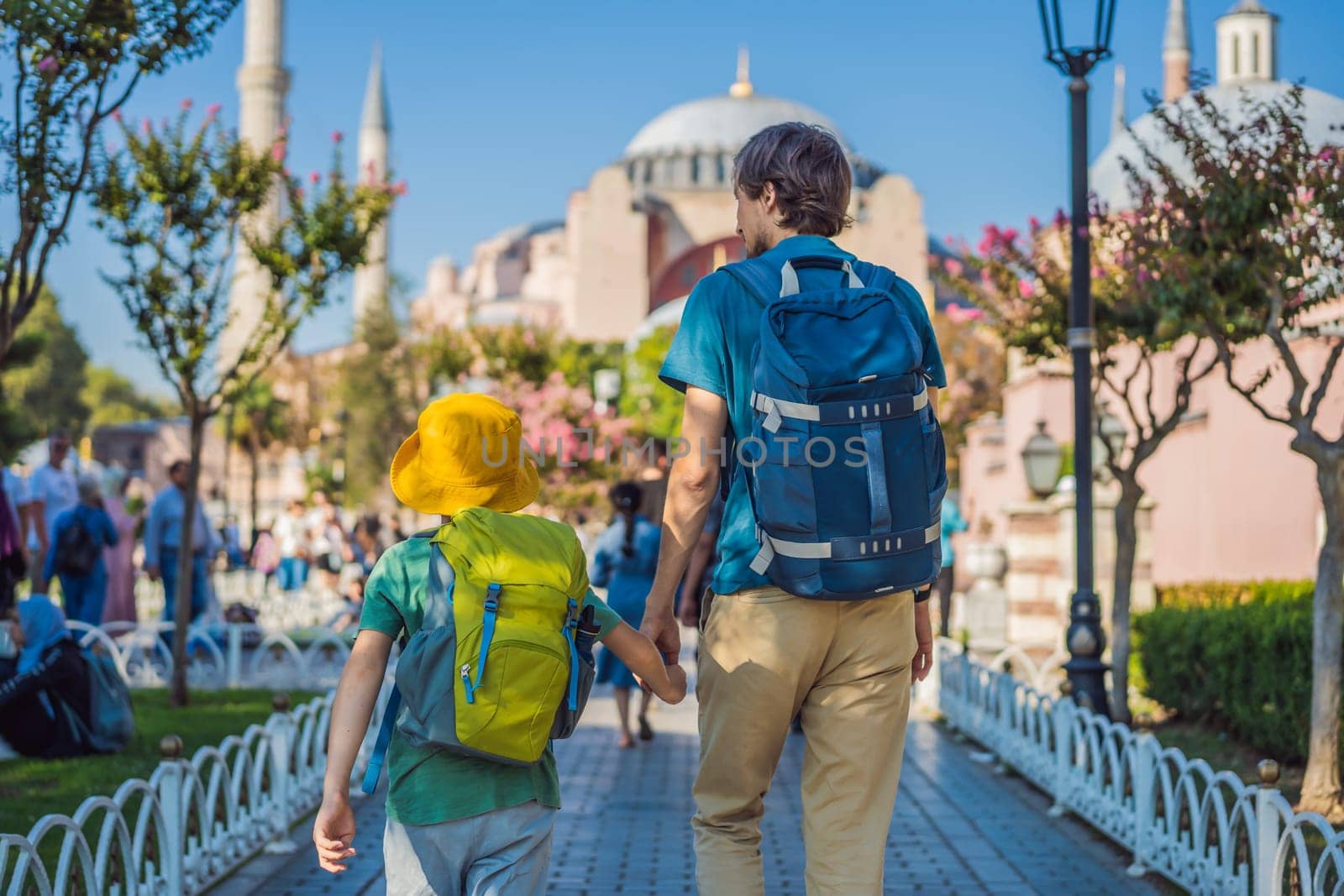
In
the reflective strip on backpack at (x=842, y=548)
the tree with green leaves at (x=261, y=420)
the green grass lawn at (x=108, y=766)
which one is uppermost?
the tree with green leaves at (x=261, y=420)

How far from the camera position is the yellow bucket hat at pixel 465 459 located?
3.30m

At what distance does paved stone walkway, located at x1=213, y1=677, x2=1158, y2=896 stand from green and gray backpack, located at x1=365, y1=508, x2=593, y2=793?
3023 millimetres

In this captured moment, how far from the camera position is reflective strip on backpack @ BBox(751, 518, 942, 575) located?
3.15 metres

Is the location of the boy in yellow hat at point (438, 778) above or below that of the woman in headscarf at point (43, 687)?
above

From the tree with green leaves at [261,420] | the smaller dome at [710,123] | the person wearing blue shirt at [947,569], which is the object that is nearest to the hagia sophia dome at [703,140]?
the smaller dome at [710,123]

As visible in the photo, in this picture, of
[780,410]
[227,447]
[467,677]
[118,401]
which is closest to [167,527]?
[467,677]

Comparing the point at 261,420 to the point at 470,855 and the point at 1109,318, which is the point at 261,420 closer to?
the point at 1109,318

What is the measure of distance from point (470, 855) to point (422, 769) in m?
0.19

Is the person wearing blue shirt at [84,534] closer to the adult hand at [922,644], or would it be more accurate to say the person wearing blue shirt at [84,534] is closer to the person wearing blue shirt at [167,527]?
the person wearing blue shirt at [167,527]

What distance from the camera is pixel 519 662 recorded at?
3.10 m

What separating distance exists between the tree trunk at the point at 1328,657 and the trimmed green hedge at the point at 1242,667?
3.99 feet

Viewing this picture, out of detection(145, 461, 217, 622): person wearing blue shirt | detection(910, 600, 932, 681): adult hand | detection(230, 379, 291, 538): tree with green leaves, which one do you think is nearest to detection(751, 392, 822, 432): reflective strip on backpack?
detection(910, 600, 932, 681): adult hand

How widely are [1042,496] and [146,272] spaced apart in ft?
28.3

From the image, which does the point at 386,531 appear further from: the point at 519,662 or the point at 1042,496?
the point at 519,662
